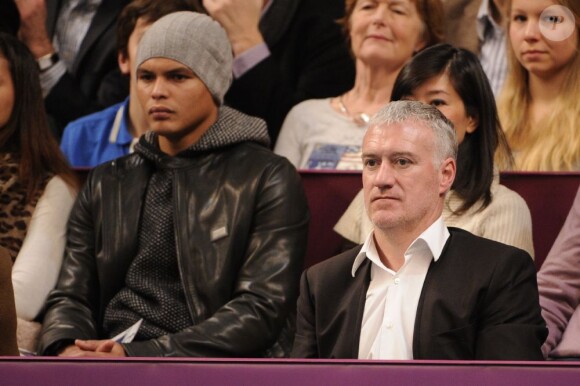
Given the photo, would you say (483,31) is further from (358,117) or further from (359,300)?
(359,300)

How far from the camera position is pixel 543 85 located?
3.06 m

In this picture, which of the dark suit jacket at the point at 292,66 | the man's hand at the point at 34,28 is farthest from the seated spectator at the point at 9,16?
the dark suit jacket at the point at 292,66

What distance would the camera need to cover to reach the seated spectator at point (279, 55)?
3383mm

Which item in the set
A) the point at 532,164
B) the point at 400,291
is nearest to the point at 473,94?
the point at 532,164

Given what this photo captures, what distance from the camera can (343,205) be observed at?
2908 millimetres

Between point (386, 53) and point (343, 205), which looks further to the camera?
point (386, 53)

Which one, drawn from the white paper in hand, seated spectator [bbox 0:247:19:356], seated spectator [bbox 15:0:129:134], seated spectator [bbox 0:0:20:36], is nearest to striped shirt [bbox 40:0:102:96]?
seated spectator [bbox 15:0:129:134]

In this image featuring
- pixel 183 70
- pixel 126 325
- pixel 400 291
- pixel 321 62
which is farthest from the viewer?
pixel 321 62

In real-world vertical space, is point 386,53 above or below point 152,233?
above

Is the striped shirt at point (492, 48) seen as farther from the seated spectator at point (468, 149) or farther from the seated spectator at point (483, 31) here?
the seated spectator at point (468, 149)

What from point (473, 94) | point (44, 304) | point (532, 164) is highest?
point (473, 94)

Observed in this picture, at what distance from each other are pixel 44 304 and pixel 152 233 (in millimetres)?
303

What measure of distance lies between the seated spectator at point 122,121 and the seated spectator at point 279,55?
0.15 m

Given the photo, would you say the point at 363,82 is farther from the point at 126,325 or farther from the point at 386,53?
the point at 126,325
